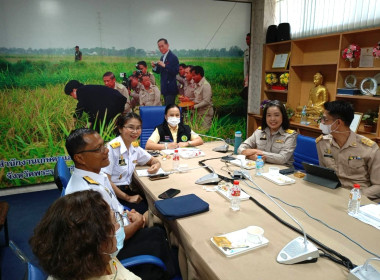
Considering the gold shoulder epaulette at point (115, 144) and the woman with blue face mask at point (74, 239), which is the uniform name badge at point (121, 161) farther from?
the woman with blue face mask at point (74, 239)

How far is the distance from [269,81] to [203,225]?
3487 millimetres

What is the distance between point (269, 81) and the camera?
14.2 feet

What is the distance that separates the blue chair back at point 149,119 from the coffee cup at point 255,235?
7.43ft

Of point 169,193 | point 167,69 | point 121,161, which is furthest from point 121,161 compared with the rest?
point 167,69

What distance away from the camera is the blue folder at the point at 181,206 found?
4.70 feet

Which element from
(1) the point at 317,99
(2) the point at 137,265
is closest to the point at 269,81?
(1) the point at 317,99

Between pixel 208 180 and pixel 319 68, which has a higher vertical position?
pixel 319 68

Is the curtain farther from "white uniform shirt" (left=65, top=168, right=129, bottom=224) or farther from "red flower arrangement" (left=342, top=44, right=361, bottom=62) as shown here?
"white uniform shirt" (left=65, top=168, right=129, bottom=224)

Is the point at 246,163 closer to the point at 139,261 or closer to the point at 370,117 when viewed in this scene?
the point at 139,261

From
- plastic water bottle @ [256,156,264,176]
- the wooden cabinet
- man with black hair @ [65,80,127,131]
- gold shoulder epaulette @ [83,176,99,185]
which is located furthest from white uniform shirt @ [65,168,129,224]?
the wooden cabinet

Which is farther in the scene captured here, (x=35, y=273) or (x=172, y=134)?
(x=172, y=134)

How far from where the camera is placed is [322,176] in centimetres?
188

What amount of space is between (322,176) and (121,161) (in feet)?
5.04

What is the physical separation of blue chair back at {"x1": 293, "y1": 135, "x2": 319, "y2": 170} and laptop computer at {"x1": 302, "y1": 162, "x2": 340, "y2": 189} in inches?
15.4
